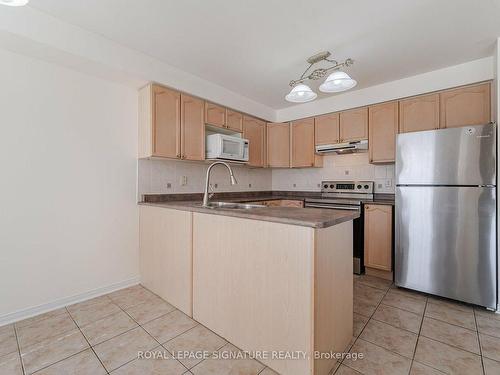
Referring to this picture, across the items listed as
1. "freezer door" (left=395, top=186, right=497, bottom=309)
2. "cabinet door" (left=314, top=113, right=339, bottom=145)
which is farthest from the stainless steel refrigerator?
"cabinet door" (left=314, top=113, right=339, bottom=145)

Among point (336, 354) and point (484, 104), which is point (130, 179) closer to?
point (336, 354)

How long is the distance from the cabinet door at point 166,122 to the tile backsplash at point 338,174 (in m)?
2.23

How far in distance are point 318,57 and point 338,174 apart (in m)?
1.88

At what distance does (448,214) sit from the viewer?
2.16 metres

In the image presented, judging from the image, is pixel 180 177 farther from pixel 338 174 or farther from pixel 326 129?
pixel 338 174

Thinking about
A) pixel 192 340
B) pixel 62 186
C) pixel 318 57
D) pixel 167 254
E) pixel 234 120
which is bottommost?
pixel 192 340

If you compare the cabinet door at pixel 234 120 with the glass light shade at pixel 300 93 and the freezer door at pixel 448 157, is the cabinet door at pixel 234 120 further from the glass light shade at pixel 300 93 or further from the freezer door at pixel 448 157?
the freezer door at pixel 448 157

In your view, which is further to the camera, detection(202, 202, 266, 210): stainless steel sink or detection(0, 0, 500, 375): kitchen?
detection(202, 202, 266, 210): stainless steel sink

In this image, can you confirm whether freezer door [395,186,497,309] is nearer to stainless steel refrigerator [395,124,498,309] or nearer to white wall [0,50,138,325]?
stainless steel refrigerator [395,124,498,309]

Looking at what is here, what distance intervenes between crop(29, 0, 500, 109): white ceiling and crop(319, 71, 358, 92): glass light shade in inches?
16.2

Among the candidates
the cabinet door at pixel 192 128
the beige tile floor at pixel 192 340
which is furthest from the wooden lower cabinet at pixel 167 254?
the cabinet door at pixel 192 128

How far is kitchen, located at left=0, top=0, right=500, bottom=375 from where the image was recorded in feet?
4.74

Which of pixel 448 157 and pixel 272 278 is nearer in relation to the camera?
pixel 272 278

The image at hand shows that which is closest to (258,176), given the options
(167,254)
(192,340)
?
(167,254)
